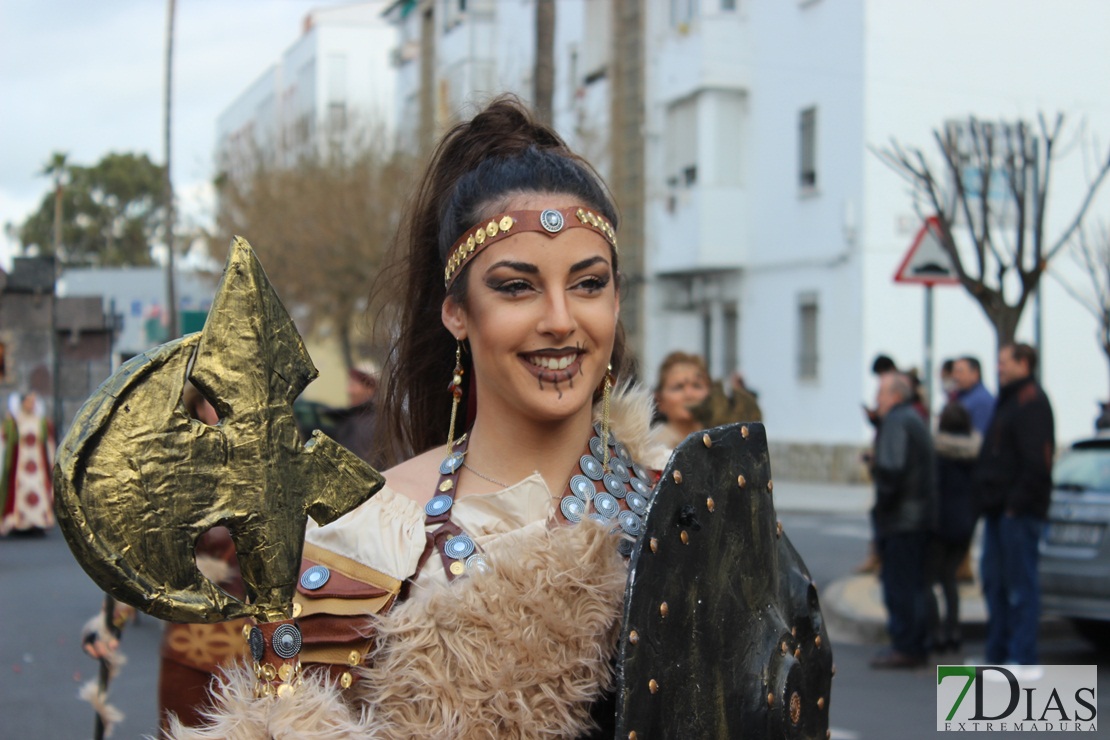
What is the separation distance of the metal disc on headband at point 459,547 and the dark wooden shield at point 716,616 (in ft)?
1.32

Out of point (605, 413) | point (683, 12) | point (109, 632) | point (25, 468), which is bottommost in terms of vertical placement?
point (25, 468)

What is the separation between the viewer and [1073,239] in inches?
779

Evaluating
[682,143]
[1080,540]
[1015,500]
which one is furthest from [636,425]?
[682,143]

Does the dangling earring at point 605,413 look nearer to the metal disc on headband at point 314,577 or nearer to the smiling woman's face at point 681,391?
the metal disc on headband at point 314,577

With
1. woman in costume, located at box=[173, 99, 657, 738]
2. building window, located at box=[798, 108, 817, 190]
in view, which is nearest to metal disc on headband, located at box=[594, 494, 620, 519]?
woman in costume, located at box=[173, 99, 657, 738]

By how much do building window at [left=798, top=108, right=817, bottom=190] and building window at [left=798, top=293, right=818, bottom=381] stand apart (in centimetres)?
182

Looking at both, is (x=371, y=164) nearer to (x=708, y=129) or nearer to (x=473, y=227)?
(x=708, y=129)

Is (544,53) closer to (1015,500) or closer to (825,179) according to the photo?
(1015,500)

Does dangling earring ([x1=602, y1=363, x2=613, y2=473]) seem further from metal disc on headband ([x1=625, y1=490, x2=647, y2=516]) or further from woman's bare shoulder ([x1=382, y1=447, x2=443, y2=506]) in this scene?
woman's bare shoulder ([x1=382, y1=447, x2=443, y2=506])

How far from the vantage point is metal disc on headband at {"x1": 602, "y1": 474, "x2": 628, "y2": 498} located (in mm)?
2434

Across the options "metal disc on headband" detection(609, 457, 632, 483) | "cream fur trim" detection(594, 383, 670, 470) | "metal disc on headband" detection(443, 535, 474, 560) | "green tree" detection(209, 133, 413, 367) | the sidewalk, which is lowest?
the sidewalk

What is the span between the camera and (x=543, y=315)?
2.27 m

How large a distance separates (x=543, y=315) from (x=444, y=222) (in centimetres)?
36

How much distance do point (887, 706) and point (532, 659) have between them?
554 centimetres
